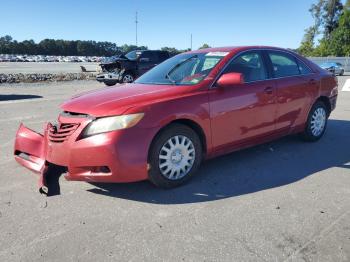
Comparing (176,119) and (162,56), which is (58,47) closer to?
(162,56)

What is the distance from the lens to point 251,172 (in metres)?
4.77

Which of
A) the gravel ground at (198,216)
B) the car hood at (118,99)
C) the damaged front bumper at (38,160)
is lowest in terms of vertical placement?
the gravel ground at (198,216)

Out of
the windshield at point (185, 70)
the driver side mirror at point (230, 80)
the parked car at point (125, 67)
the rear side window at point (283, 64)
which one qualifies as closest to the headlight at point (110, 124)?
A: the windshield at point (185, 70)

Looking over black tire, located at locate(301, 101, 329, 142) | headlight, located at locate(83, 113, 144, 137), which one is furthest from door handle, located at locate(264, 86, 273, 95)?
headlight, located at locate(83, 113, 144, 137)

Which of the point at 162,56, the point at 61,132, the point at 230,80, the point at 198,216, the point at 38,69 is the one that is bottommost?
the point at 38,69

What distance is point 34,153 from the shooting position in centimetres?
450

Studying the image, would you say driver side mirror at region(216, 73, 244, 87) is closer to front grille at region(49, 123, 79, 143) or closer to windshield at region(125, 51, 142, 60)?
front grille at region(49, 123, 79, 143)

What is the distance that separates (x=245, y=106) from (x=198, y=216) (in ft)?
5.90

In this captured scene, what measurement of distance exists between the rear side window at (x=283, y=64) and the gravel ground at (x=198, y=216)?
128 cm

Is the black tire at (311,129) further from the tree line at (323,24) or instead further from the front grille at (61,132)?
the tree line at (323,24)

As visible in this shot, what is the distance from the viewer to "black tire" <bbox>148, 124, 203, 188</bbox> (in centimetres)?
400

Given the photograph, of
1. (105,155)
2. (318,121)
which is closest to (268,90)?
(318,121)

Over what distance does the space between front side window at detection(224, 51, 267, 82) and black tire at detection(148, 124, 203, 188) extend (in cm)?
102

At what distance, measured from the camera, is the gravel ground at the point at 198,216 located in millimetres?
2947
